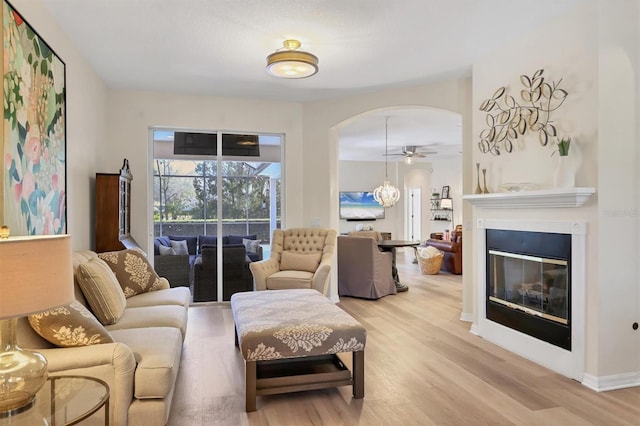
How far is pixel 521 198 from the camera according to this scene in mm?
3398

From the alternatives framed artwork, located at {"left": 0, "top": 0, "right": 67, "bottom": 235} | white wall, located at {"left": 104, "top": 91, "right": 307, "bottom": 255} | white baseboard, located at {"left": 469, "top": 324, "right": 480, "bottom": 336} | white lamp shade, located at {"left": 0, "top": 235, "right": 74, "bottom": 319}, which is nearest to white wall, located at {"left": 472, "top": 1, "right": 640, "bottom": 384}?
white baseboard, located at {"left": 469, "top": 324, "right": 480, "bottom": 336}

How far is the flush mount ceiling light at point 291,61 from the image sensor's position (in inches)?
140

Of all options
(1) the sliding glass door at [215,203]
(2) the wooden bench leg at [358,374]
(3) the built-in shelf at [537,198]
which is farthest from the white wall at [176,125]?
(2) the wooden bench leg at [358,374]

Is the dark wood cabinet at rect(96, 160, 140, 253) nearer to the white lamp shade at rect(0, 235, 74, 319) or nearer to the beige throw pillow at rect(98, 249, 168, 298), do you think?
the beige throw pillow at rect(98, 249, 168, 298)

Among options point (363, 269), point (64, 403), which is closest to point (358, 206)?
point (363, 269)

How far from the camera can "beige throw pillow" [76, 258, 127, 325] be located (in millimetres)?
2795

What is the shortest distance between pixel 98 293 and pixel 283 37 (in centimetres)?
256

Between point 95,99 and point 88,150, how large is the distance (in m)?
0.68

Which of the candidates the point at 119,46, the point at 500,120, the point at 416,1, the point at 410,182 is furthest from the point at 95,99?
the point at 410,182

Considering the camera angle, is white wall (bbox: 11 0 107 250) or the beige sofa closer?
the beige sofa

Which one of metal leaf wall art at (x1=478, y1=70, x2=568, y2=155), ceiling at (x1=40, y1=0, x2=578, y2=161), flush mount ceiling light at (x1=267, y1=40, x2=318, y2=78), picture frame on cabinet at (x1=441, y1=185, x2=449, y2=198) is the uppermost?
ceiling at (x1=40, y1=0, x2=578, y2=161)

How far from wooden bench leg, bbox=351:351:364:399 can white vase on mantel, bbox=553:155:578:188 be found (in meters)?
1.98

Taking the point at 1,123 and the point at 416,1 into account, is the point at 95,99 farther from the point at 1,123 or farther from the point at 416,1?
the point at 416,1

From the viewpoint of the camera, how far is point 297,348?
8.50ft
